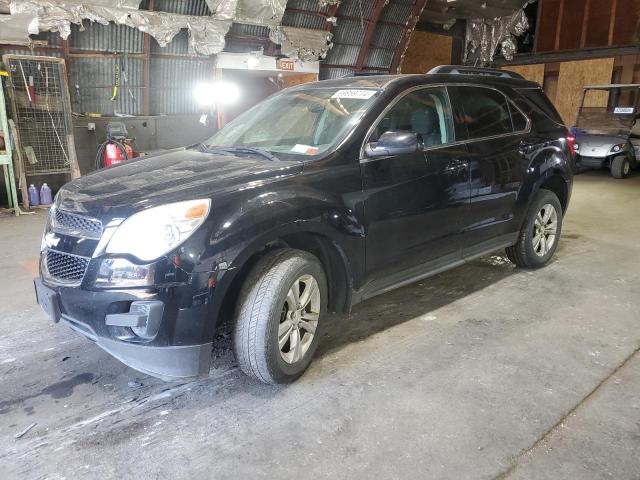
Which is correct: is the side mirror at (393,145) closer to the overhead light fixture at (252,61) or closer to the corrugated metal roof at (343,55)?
the overhead light fixture at (252,61)

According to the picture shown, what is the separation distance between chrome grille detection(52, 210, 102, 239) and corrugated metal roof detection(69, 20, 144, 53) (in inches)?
259

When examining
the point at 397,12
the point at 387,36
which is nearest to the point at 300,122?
the point at 397,12

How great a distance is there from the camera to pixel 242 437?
2.43 meters

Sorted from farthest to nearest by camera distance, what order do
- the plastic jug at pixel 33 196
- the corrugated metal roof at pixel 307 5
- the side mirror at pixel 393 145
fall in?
the corrugated metal roof at pixel 307 5 < the plastic jug at pixel 33 196 < the side mirror at pixel 393 145

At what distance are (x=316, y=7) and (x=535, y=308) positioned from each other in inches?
323

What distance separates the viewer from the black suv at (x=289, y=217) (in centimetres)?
240

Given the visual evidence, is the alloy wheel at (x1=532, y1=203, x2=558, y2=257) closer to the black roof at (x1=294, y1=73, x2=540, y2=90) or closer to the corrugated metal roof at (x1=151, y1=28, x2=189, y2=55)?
the black roof at (x1=294, y1=73, x2=540, y2=90)

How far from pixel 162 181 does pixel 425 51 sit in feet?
45.2

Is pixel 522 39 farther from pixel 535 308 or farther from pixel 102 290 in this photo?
pixel 102 290

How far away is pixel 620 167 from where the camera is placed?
1080 cm

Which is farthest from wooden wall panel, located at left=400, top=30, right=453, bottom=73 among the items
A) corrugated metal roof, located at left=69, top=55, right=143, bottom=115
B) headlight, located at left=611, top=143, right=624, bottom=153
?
corrugated metal roof, located at left=69, top=55, right=143, bottom=115

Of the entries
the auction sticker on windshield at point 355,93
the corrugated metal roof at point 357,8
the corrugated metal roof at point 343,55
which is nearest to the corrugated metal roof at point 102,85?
the corrugated metal roof at point 343,55

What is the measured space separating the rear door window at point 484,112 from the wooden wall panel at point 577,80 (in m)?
12.7

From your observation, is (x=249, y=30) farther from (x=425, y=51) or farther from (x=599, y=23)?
(x=599, y=23)
